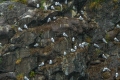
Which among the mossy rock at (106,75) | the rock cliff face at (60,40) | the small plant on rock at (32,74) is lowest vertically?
the mossy rock at (106,75)

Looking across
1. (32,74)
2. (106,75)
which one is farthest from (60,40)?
(106,75)

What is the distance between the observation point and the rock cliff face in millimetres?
28380

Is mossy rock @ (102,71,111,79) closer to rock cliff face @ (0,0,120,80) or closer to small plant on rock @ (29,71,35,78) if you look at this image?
rock cliff face @ (0,0,120,80)

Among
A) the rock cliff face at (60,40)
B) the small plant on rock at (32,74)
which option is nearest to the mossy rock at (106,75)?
the rock cliff face at (60,40)

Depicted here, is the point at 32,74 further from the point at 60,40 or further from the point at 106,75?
the point at 106,75

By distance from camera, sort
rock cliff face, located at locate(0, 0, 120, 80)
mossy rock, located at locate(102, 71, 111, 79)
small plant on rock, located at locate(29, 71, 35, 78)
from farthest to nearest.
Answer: mossy rock, located at locate(102, 71, 111, 79) < rock cliff face, located at locate(0, 0, 120, 80) < small plant on rock, located at locate(29, 71, 35, 78)

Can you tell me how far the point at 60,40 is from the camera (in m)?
29.3

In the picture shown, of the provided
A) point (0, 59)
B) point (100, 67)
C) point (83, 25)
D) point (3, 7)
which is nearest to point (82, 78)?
point (100, 67)

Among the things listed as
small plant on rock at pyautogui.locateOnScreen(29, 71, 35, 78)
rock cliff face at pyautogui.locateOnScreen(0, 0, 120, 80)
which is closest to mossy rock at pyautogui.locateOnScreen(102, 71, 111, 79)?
rock cliff face at pyautogui.locateOnScreen(0, 0, 120, 80)

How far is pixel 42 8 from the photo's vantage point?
31641 mm

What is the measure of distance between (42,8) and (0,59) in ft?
19.9

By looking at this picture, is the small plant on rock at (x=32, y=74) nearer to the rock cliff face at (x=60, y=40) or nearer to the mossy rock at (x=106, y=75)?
the rock cliff face at (x=60, y=40)

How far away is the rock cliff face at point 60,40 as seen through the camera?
28380 millimetres

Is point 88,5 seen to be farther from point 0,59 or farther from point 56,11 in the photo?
point 0,59
